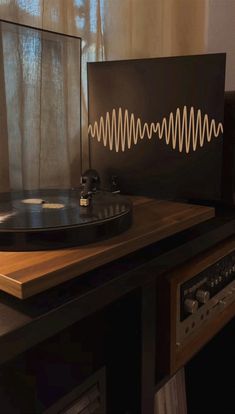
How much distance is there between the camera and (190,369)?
3.72 feet

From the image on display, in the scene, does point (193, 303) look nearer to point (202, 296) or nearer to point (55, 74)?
point (202, 296)

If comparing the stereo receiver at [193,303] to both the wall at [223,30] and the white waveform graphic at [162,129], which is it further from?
the wall at [223,30]

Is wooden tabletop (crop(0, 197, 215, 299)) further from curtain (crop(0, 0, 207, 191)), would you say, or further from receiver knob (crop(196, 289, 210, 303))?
curtain (crop(0, 0, 207, 191))

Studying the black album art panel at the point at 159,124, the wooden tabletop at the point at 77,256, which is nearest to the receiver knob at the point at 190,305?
the wooden tabletop at the point at 77,256

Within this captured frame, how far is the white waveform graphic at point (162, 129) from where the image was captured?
922 mm

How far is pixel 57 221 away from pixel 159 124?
493mm

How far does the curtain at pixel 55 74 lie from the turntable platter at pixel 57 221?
0.26m

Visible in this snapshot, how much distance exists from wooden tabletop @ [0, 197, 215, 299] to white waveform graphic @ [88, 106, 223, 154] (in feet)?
0.72

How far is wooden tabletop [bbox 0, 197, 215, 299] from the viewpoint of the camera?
1.54 ft

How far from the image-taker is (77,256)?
1.80ft

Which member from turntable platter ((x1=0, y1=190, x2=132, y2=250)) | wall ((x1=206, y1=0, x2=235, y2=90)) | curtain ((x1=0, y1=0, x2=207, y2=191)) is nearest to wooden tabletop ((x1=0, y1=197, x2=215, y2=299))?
turntable platter ((x1=0, y1=190, x2=132, y2=250))

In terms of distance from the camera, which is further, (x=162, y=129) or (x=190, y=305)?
(x=162, y=129)

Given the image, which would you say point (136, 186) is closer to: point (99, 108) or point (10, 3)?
point (99, 108)

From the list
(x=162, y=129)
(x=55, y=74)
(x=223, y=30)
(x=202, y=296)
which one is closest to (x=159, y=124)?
(x=162, y=129)
